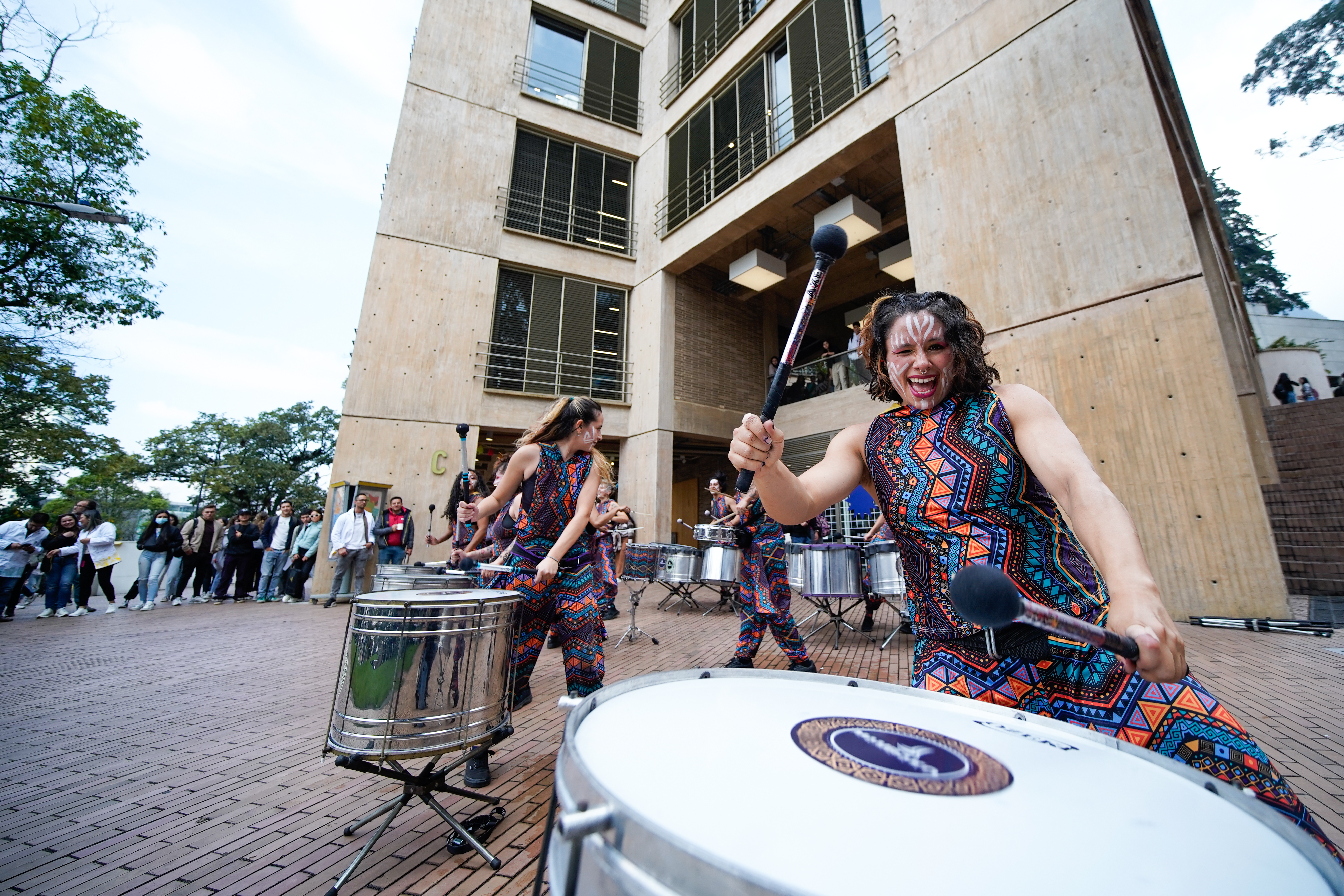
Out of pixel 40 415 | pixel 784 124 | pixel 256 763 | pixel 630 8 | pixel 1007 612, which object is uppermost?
pixel 630 8

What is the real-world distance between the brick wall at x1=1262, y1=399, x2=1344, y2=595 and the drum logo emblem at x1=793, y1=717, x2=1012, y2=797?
9.36 metres

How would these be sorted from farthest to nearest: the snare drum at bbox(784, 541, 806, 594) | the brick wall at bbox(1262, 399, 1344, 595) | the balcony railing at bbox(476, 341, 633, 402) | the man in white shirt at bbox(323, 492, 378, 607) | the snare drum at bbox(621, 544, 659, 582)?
the balcony railing at bbox(476, 341, 633, 402) < the man in white shirt at bbox(323, 492, 378, 607) < the snare drum at bbox(621, 544, 659, 582) < the brick wall at bbox(1262, 399, 1344, 595) < the snare drum at bbox(784, 541, 806, 594)

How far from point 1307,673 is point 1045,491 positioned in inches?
193

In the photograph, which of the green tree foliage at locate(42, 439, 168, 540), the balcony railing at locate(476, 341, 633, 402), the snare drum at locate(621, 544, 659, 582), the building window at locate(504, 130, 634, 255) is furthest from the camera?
the green tree foliage at locate(42, 439, 168, 540)

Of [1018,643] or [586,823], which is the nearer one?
[586,823]

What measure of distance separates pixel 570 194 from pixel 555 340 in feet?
14.0

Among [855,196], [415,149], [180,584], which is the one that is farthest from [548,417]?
[415,149]

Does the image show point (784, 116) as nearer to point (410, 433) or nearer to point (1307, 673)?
point (410, 433)

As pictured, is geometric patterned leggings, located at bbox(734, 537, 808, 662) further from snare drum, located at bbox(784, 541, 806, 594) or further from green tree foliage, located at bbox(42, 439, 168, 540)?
green tree foliage, located at bbox(42, 439, 168, 540)

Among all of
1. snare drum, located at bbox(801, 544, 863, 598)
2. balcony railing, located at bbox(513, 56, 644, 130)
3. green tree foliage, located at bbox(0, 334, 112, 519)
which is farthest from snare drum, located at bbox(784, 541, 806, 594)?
green tree foliage, located at bbox(0, 334, 112, 519)

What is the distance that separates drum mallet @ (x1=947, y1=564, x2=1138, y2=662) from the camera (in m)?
0.77

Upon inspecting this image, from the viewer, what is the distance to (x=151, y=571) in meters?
9.18

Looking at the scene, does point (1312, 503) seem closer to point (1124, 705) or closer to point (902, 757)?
point (1124, 705)

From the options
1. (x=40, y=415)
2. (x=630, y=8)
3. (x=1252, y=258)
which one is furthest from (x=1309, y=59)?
(x=40, y=415)
